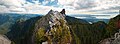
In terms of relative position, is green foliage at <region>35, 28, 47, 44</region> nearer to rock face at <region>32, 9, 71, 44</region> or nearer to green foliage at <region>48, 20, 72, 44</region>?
rock face at <region>32, 9, 71, 44</region>

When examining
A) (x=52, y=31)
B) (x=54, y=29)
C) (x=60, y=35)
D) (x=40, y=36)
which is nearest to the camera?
(x=40, y=36)

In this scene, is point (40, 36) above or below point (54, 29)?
below

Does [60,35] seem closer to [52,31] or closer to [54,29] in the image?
[54,29]

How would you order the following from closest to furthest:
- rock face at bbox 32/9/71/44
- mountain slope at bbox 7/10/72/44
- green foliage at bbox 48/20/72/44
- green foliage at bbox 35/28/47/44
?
green foliage at bbox 35/28/47/44 → mountain slope at bbox 7/10/72/44 → rock face at bbox 32/9/71/44 → green foliage at bbox 48/20/72/44

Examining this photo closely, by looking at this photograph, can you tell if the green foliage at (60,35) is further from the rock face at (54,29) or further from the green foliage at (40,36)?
the green foliage at (40,36)

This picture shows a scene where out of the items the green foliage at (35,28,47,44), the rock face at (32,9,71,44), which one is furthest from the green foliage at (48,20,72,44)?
the green foliage at (35,28,47,44)

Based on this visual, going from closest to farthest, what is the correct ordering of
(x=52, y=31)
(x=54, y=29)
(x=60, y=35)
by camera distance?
1. (x=52, y=31)
2. (x=54, y=29)
3. (x=60, y=35)

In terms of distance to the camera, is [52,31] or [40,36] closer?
[40,36]

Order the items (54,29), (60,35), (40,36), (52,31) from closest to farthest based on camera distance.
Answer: (40,36) < (52,31) < (54,29) < (60,35)

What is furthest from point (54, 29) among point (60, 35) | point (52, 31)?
point (60, 35)

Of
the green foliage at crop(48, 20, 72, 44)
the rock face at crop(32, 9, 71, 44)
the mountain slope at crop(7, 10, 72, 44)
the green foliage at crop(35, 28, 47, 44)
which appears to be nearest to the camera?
the green foliage at crop(35, 28, 47, 44)

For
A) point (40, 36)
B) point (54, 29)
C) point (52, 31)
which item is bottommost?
point (40, 36)

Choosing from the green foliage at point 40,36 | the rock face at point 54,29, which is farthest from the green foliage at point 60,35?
the green foliage at point 40,36
